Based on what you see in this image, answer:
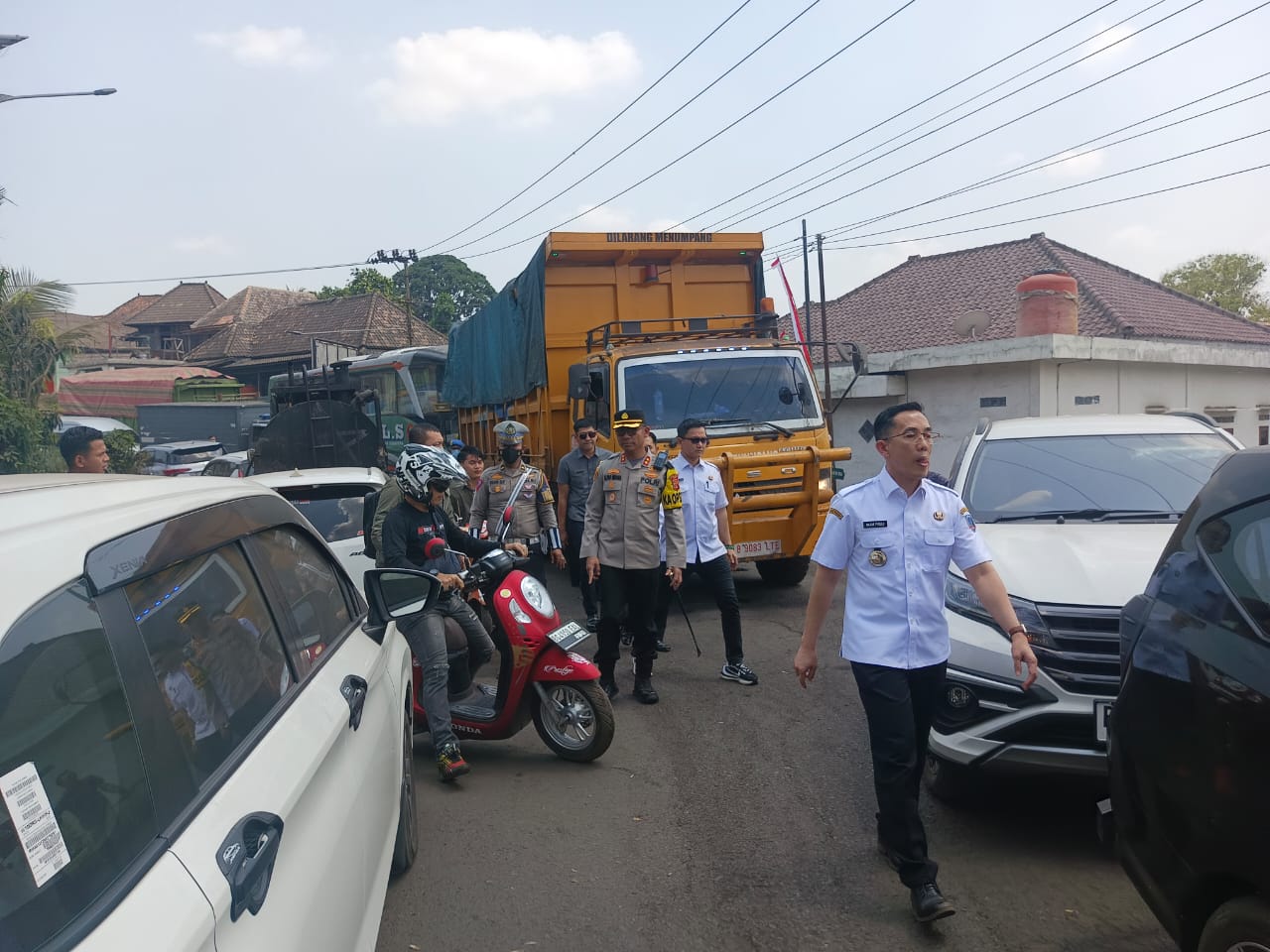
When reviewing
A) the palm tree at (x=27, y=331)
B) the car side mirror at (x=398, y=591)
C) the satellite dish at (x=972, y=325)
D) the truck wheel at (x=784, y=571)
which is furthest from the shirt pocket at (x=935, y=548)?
the palm tree at (x=27, y=331)

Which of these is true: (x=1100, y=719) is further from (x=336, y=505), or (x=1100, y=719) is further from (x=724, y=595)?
(x=336, y=505)

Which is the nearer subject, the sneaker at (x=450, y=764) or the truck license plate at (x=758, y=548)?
the sneaker at (x=450, y=764)

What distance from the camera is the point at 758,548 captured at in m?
9.05

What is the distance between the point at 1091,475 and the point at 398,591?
3814 millimetres

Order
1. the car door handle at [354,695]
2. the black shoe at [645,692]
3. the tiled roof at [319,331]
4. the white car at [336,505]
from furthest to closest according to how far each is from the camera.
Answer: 1. the tiled roof at [319,331]
2. the white car at [336,505]
3. the black shoe at [645,692]
4. the car door handle at [354,695]

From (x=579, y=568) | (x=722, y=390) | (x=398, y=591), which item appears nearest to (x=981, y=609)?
(x=398, y=591)

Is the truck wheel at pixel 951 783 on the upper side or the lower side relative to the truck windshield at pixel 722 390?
lower

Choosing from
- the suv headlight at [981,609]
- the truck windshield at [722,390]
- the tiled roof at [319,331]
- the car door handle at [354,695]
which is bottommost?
the suv headlight at [981,609]

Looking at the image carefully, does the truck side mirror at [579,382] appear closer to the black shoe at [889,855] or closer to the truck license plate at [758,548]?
the truck license plate at [758,548]

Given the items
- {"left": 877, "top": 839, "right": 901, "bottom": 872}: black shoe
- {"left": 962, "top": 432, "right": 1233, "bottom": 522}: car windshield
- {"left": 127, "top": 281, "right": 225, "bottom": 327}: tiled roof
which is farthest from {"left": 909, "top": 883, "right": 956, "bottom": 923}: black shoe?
{"left": 127, "top": 281, "right": 225, "bottom": 327}: tiled roof

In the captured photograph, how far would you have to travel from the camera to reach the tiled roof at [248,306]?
4903 centimetres

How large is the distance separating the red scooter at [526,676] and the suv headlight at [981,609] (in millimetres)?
1832

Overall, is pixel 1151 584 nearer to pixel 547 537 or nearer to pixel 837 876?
pixel 837 876

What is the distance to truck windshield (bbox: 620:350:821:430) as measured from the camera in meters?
9.18
